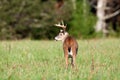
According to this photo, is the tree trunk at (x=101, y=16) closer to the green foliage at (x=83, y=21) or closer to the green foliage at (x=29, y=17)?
the green foliage at (x=83, y=21)

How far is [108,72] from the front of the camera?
952cm

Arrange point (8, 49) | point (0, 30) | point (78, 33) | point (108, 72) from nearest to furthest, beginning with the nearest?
1. point (108, 72)
2. point (8, 49)
3. point (0, 30)
4. point (78, 33)

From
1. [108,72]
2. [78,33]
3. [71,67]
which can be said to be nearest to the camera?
[108,72]

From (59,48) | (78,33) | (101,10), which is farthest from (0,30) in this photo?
(59,48)

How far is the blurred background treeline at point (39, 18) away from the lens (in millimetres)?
30078

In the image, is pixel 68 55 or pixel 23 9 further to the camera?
pixel 23 9

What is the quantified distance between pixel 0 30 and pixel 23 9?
206cm

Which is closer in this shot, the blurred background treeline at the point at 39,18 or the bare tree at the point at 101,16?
the blurred background treeline at the point at 39,18

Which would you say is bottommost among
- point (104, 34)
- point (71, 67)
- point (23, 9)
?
point (104, 34)

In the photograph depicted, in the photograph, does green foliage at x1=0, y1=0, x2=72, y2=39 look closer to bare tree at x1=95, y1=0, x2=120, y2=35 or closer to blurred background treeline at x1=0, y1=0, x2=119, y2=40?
blurred background treeline at x1=0, y1=0, x2=119, y2=40

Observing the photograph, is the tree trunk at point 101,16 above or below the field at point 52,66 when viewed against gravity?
below

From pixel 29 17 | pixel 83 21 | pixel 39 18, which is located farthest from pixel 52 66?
pixel 83 21

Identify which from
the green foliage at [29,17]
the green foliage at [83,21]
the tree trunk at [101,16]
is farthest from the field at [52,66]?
the tree trunk at [101,16]

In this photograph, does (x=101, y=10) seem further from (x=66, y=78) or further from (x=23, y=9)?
(x=66, y=78)
